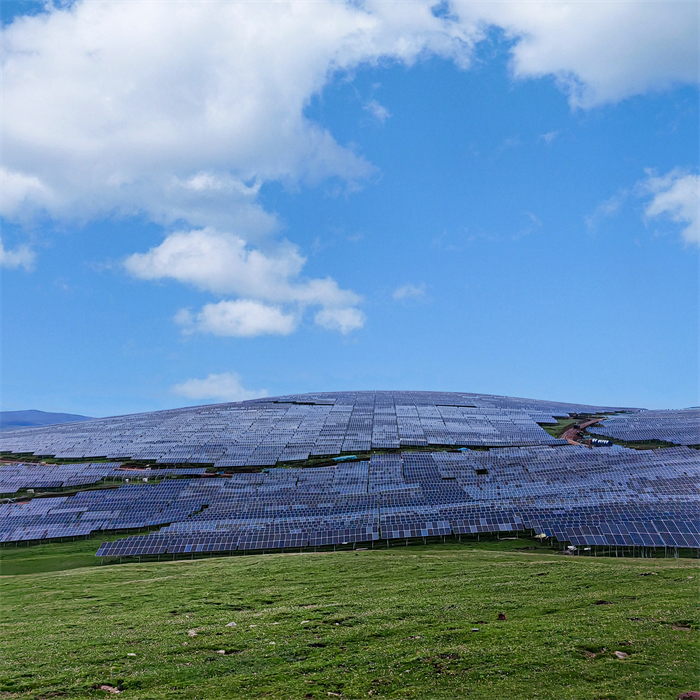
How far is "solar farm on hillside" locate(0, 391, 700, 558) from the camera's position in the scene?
177 ft

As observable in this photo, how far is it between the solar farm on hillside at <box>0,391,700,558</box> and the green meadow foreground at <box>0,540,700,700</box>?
686 cm

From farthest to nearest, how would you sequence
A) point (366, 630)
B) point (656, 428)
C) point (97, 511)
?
point (656, 428) < point (97, 511) < point (366, 630)

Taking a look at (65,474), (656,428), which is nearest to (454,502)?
(65,474)

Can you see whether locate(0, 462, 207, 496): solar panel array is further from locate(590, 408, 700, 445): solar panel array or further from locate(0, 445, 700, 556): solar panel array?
locate(590, 408, 700, 445): solar panel array

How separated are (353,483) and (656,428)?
2651 inches

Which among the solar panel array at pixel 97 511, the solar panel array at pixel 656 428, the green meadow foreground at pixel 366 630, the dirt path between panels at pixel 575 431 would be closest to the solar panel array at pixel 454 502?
the solar panel array at pixel 97 511

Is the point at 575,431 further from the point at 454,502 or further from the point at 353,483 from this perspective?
the point at 454,502

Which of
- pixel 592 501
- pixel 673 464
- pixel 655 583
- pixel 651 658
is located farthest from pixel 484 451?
pixel 651 658

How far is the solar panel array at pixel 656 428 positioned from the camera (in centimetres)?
9650

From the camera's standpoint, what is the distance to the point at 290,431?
11500 cm

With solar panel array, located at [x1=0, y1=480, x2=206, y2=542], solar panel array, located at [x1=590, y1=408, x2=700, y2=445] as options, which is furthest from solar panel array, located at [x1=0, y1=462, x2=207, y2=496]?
solar panel array, located at [x1=590, y1=408, x2=700, y2=445]

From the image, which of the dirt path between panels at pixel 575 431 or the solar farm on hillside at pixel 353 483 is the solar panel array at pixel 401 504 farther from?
the dirt path between panels at pixel 575 431

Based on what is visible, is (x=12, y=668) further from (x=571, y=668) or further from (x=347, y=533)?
(x=347, y=533)

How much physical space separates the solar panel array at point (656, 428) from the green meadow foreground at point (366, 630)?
2451 inches
